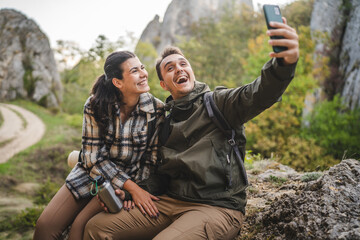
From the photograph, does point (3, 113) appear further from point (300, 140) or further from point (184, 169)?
point (184, 169)

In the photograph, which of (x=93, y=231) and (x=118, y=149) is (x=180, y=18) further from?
(x=93, y=231)

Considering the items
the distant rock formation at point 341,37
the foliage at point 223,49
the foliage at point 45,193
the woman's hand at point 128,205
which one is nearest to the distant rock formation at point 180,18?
the foliage at point 223,49

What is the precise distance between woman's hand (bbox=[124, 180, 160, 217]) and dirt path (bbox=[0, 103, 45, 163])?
11.2 m

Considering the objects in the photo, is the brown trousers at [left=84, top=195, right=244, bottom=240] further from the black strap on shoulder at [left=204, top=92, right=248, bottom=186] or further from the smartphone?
the smartphone

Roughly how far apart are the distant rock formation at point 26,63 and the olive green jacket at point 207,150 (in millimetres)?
23878

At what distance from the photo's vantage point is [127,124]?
2.60 m

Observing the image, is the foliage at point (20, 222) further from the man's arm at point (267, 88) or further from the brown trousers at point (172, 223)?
the man's arm at point (267, 88)

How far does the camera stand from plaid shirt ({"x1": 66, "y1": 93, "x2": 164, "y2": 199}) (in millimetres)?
2520

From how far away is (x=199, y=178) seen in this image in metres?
2.13

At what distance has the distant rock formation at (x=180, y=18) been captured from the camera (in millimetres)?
31984

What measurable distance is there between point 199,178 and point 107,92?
1279 millimetres

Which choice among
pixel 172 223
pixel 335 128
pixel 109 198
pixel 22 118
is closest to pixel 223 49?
pixel 335 128

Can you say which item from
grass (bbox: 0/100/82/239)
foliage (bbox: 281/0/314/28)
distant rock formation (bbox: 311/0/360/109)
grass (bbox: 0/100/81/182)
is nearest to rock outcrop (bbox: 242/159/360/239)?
grass (bbox: 0/100/82/239)

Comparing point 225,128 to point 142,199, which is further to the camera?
point 142,199
